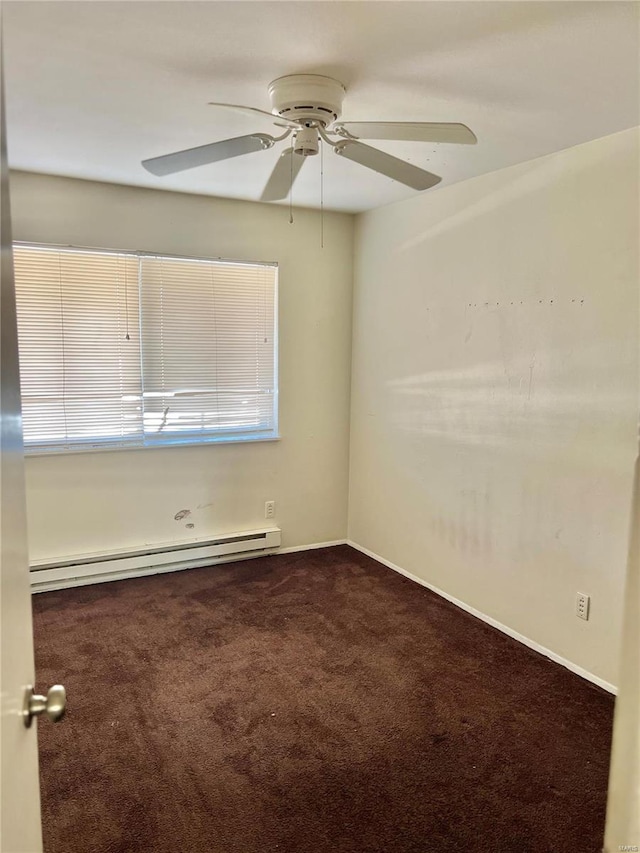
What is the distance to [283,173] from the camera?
7.30ft

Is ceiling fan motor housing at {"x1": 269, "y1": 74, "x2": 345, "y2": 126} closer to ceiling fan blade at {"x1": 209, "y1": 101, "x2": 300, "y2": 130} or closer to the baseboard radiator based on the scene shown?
ceiling fan blade at {"x1": 209, "y1": 101, "x2": 300, "y2": 130}

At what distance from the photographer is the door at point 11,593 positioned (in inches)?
32.1

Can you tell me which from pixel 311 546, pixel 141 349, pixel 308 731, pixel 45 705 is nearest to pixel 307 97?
pixel 45 705

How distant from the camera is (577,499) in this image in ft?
8.70

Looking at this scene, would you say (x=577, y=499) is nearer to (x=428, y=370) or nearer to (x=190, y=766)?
(x=428, y=370)

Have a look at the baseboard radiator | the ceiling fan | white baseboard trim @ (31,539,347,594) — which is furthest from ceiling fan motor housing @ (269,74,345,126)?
white baseboard trim @ (31,539,347,594)

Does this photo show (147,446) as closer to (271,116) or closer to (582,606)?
(271,116)

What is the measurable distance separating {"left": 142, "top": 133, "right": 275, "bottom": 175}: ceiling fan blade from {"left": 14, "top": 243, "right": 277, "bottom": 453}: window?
5.11 feet

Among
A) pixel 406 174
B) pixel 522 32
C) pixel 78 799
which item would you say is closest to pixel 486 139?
pixel 406 174

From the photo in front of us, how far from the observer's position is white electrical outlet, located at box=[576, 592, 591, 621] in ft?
8.63

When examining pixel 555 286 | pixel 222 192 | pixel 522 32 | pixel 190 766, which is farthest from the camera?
pixel 222 192

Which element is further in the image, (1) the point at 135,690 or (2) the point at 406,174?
(1) the point at 135,690

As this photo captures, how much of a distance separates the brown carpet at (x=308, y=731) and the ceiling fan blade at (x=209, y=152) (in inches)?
82.0

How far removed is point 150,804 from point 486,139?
9.32ft
